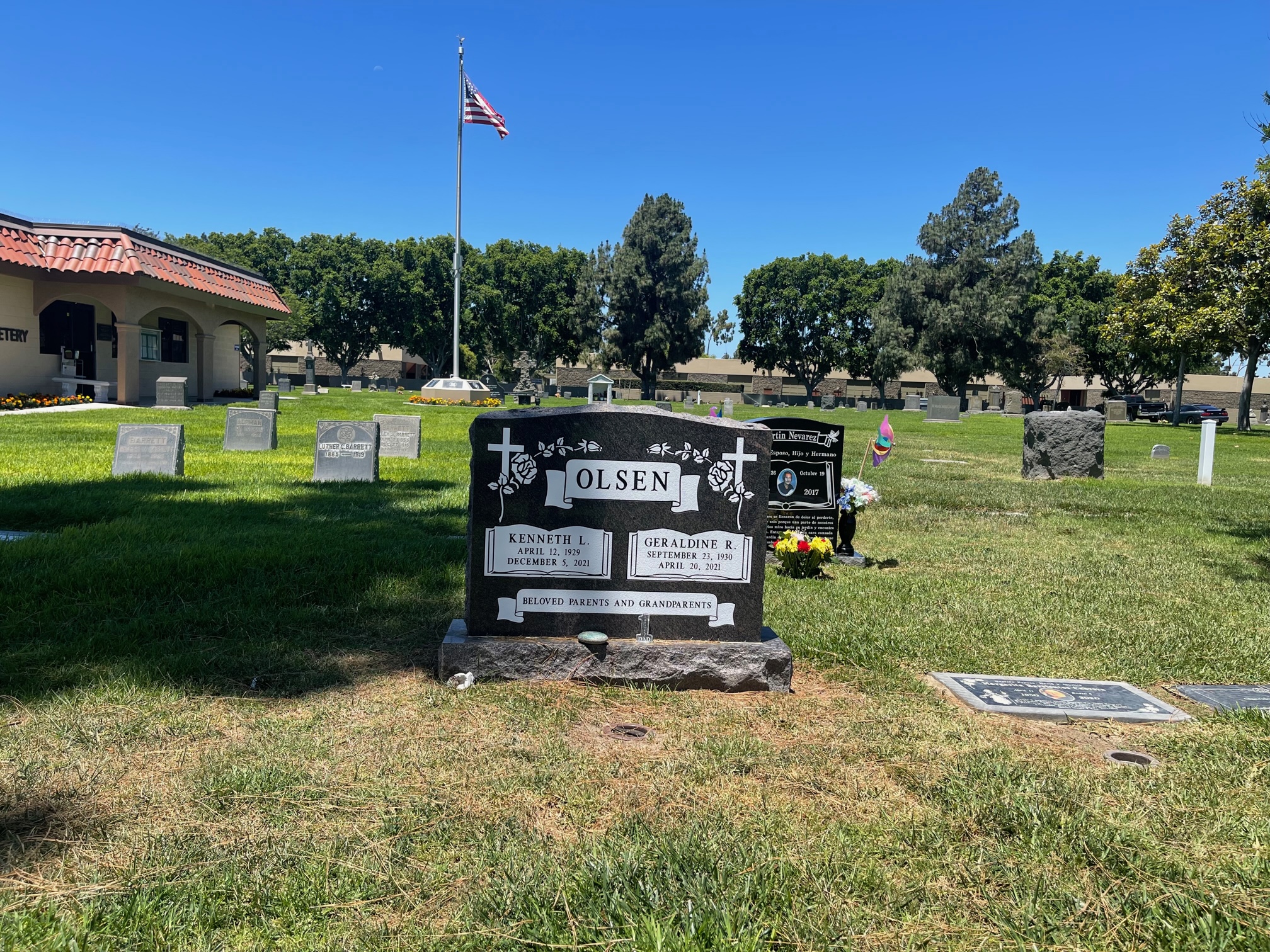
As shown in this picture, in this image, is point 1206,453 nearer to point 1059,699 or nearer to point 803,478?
point 803,478

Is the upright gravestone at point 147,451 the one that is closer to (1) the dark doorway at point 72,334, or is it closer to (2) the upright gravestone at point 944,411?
(1) the dark doorway at point 72,334

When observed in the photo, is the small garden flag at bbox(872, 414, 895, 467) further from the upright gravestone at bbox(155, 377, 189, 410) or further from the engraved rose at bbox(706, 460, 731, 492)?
the upright gravestone at bbox(155, 377, 189, 410)

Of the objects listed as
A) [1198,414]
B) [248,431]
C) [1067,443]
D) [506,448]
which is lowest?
[248,431]

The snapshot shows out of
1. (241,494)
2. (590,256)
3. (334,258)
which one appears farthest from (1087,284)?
(241,494)

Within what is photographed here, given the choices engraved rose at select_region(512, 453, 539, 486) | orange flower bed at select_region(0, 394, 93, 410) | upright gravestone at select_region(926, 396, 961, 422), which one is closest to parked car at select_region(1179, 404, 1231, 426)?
upright gravestone at select_region(926, 396, 961, 422)

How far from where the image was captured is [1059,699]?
13.3 ft

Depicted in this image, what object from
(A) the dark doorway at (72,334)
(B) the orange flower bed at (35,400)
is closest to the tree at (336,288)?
(A) the dark doorway at (72,334)

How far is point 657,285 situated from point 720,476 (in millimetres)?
57156

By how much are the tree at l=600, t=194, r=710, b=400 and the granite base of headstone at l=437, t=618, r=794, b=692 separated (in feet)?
184

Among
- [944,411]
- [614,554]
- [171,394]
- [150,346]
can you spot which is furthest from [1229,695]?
[944,411]

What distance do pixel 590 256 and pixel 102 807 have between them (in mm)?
62992

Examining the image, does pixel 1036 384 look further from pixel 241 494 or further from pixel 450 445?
pixel 241 494

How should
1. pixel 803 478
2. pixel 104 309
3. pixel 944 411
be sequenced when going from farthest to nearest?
pixel 944 411 < pixel 104 309 < pixel 803 478

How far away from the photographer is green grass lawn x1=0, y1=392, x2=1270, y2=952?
2.32m
